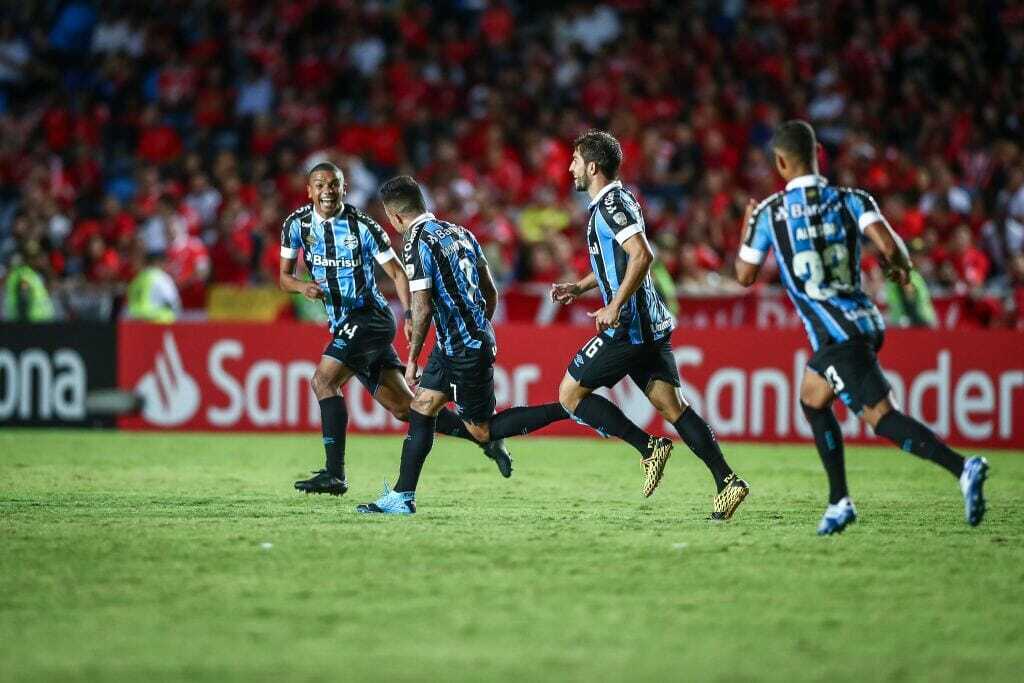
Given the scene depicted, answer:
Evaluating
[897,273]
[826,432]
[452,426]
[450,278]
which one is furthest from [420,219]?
[897,273]

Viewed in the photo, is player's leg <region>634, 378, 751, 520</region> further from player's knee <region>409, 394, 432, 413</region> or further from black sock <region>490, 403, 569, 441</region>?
player's knee <region>409, 394, 432, 413</region>

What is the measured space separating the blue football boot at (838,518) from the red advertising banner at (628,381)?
23.0 ft

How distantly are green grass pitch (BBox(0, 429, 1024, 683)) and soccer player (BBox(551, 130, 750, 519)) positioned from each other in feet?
1.32

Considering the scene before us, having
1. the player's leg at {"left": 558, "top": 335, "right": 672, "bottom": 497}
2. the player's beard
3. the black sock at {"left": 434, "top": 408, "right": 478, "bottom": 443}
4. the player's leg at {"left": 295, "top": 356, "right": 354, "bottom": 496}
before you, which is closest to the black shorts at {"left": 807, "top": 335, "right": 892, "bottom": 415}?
the player's leg at {"left": 558, "top": 335, "right": 672, "bottom": 497}

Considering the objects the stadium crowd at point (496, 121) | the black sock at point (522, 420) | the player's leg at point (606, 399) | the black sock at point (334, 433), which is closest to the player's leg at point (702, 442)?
the player's leg at point (606, 399)

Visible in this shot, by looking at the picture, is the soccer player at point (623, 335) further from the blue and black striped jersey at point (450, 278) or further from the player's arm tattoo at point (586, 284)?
the blue and black striped jersey at point (450, 278)

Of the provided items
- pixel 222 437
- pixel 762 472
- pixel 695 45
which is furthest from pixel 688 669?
pixel 695 45

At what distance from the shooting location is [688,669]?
16.3ft

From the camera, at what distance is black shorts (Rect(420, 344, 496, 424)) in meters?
8.85

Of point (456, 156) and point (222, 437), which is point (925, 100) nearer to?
point (456, 156)

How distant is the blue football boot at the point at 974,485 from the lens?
7.49 metres

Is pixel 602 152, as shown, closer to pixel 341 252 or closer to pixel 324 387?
pixel 341 252

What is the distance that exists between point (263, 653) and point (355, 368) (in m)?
4.82

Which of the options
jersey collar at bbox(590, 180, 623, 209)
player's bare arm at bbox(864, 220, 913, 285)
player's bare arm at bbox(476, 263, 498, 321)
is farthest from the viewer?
player's bare arm at bbox(476, 263, 498, 321)
